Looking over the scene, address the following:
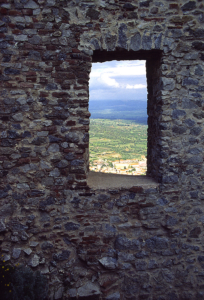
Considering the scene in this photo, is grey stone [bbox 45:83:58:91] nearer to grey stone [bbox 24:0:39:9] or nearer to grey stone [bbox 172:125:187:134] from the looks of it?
grey stone [bbox 24:0:39:9]

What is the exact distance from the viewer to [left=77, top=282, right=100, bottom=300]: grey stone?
3350mm

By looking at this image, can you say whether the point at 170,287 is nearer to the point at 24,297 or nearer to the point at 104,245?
the point at 104,245

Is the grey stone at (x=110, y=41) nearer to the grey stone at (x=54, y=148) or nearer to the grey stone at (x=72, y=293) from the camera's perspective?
the grey stone at (x=54, y=148)

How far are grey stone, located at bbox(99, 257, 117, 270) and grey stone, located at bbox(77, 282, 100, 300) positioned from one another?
1.02ft

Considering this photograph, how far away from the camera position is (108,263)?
3410 mm

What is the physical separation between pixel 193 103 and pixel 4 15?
2662 millimetres

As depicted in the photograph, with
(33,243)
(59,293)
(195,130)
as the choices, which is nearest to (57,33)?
(195,130)

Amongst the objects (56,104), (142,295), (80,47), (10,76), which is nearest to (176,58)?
(80,47)

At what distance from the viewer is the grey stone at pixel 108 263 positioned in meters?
3.40

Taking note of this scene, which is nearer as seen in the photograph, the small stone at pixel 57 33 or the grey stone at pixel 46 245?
the small stone at pixel 57 33

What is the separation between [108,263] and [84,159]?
4.72 feet

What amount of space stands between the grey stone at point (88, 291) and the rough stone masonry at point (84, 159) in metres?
0.02

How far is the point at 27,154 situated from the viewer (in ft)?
10.8

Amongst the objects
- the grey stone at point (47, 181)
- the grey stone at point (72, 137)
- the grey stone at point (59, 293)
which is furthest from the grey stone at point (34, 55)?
the grey stone at point (59, 293)
